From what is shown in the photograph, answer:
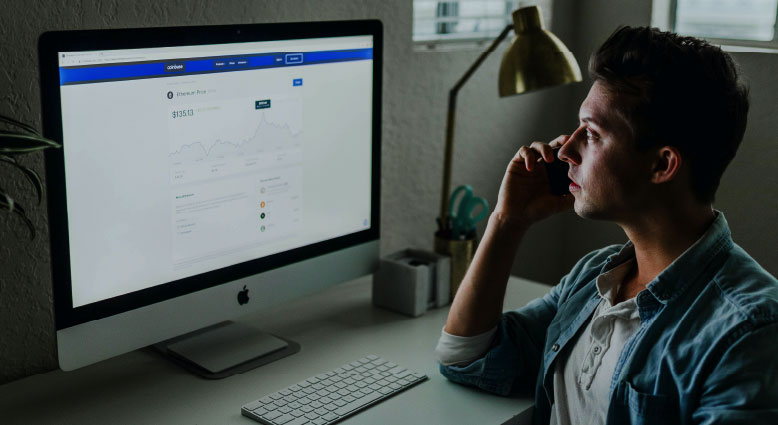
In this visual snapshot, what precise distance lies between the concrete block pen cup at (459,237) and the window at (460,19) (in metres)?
0.49

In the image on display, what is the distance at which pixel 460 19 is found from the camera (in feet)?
7.16

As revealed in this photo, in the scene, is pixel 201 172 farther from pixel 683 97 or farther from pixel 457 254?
pixel 683 97

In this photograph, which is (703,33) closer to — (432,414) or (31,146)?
(432,414)

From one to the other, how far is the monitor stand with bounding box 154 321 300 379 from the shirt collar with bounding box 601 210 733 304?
66cm

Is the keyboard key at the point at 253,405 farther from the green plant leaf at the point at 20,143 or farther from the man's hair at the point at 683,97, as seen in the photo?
the man's hair at the point at 683,97

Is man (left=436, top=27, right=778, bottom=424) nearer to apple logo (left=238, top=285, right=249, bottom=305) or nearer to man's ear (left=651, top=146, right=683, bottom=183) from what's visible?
man's ear (left=651, top=146, right=683, bottom=183)

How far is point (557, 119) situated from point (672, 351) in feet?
4.60

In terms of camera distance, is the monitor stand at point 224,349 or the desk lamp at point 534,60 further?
the desk lamp at point 534,60

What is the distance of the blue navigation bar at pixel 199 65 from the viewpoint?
1221 millimetres

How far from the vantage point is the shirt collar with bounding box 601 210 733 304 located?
1.21m

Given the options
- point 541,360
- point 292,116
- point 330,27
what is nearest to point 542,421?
point 541,360

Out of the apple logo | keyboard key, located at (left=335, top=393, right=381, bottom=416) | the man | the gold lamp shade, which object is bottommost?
keyboard key, located at (left=335, top=393, right=381, bottom=416)

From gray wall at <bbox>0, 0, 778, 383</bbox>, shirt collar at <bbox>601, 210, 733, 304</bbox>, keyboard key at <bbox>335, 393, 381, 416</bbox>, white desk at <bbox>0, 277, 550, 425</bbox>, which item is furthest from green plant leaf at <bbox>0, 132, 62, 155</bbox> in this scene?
shirt collar at <bbox>601, 210, 733, 304</bbox>

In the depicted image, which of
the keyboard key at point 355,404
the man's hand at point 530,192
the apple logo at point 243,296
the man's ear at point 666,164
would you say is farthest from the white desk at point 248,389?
the man's ear at point 666,164
